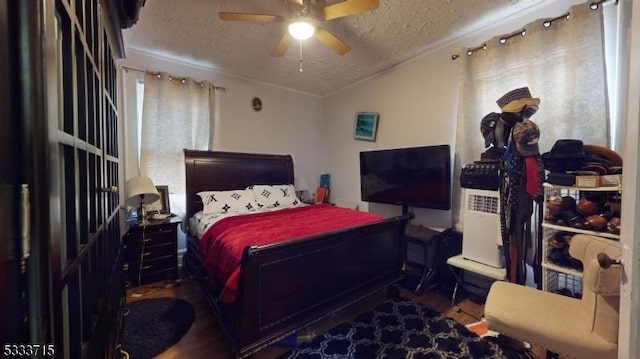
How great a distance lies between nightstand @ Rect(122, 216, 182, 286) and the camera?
2715 mm

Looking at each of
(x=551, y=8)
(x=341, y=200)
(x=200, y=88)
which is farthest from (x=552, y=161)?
(x=200, y=88)

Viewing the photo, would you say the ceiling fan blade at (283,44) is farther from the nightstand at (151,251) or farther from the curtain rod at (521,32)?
the nightstand at (151,251)

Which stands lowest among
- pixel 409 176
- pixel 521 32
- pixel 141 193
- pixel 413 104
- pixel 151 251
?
pixel 151 251

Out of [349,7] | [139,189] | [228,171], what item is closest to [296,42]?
[349,7]

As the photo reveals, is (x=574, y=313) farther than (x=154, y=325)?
No

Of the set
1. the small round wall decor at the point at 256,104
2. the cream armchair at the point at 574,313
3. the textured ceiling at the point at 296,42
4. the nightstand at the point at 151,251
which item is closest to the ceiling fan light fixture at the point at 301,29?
the textured ceiling at the point at 296,42

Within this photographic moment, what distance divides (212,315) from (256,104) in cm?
295

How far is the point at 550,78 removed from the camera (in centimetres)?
213

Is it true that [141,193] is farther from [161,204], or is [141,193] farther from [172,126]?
[172,126]

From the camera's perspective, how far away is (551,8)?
2.16m

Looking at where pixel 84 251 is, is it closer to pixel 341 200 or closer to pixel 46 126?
pixel 46 126

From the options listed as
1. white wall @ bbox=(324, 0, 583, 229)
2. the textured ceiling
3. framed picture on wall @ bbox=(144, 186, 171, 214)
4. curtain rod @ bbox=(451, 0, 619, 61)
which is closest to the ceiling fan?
the textured ceiling

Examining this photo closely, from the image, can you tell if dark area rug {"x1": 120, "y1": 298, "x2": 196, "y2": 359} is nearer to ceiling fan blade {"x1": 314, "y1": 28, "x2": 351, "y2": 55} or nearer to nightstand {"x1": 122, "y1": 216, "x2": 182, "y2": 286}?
nightstand {"x1": 122, "y1": 216, "x2": 182, "y2": 286}

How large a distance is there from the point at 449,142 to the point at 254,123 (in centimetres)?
277
